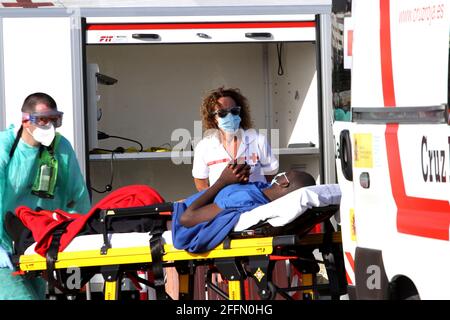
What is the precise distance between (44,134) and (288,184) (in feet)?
5.30

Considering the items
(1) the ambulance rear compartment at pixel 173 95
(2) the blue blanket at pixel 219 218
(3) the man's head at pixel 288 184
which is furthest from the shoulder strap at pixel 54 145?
(1) the ambulance rear compartment at pixel 173 95

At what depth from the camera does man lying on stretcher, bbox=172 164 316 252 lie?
229 inches

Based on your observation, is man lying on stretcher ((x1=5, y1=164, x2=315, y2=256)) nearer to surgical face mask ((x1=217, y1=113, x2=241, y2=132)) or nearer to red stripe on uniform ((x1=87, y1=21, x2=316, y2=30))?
surgical face mask ((x1=217, y1=113, x2=241, y2=132))

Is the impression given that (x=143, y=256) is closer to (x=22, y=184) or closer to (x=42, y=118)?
(x=22, y=184)

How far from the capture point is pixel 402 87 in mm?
4461

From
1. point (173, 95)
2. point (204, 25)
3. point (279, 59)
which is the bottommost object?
point (173, 95)

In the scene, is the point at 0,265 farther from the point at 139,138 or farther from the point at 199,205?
the point at 139,138

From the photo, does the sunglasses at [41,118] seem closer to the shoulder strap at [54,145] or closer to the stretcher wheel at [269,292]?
the shoulder strap at [54,145]

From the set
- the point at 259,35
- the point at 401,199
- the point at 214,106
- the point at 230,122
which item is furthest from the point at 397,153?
the point at 259,35

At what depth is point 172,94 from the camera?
437 inches

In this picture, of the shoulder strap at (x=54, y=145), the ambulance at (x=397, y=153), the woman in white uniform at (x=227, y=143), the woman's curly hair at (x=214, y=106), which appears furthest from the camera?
the woman's curly hair at (x=214, y=106)

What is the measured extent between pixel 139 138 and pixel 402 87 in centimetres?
682

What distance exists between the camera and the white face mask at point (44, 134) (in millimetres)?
6523
